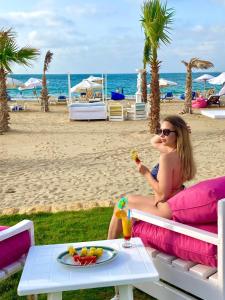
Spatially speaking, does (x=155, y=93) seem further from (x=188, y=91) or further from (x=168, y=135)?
(x=168, y=135)

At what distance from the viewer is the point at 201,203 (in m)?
2.93

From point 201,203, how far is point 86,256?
781 millimetres

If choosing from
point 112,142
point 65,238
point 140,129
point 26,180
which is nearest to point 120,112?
point 140,129

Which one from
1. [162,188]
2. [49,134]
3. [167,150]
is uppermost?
[167,150]

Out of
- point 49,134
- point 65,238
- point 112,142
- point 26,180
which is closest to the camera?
point 65,238

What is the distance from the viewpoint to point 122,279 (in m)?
2.43

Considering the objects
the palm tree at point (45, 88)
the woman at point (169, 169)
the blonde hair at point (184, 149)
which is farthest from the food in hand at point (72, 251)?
the palm tree at point (45, 88)

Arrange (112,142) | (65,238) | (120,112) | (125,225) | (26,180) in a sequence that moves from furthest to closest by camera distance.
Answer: (120,112), (112,142), (26,180), (65,238), (125,225)

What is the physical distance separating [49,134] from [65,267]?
12.7 meters

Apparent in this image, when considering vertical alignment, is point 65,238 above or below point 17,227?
below

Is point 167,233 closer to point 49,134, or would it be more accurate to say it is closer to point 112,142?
point 112,142

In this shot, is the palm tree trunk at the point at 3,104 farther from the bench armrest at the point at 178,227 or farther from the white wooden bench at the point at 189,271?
the white wooden bench at the point at 189,271

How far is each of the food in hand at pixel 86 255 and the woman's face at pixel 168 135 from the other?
1.22m

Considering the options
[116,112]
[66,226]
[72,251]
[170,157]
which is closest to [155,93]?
[116,112]
